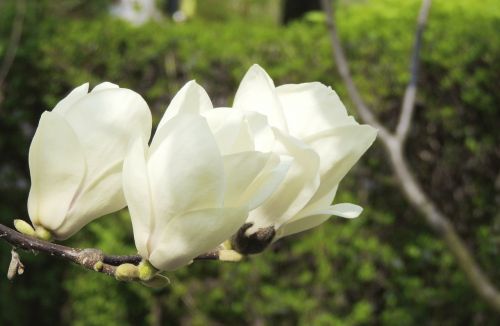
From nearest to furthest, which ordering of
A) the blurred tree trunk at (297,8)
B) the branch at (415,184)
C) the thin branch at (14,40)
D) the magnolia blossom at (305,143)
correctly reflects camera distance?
the magnolia blossom at (305,143) → the branch at (415,184) → the thin branch at (14,40) → the blurred tree trunk at (297,8)

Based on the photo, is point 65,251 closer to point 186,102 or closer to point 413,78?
point 186,102

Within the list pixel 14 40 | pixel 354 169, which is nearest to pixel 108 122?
pixel 354 169

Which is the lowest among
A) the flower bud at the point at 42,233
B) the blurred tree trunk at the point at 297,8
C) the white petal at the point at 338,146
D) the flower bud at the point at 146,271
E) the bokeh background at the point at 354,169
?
the blurred tree trunk at the point at 297,8

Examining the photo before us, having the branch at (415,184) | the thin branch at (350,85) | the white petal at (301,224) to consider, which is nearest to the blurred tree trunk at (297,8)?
the thin branch at (350,85)

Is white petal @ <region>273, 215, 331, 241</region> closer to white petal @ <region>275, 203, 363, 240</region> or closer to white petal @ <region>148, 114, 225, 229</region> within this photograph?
white petal @ <region>275, 203, 363, 240</region>

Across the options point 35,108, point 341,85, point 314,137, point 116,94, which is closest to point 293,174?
point 314,137

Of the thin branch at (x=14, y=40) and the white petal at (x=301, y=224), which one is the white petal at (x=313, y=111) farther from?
the thin branch at (x=14, y=40)
